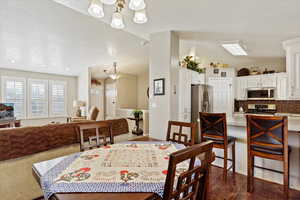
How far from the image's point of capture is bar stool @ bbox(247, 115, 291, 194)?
1.85 meters

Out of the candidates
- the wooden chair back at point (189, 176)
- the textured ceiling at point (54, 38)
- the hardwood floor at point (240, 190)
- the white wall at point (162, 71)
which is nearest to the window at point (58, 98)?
the textured ceiling at point (54, 38)

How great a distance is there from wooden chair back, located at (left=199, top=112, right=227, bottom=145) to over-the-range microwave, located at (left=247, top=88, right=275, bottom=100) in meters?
3.42

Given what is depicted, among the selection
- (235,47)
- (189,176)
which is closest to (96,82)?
(235,47)

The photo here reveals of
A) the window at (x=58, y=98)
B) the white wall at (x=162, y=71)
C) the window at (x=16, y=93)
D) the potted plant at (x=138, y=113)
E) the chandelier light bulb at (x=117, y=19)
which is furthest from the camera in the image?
the window at (x=58, y=98)

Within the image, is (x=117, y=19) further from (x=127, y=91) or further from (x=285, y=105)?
(x=127, y=91)

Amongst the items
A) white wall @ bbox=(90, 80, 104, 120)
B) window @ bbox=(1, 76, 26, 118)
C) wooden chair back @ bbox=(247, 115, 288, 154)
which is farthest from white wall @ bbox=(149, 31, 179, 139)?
window @ bbox=(1, 76, 26, 118)

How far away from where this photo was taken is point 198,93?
12.7 ft

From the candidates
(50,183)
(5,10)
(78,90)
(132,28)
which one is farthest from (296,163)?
(78,90)

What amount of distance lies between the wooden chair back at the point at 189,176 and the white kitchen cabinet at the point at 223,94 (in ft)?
15.8

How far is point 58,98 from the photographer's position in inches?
303

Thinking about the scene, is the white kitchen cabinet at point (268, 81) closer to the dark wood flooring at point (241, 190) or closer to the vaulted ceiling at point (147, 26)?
the vaulted ceiling at point (147, 26)

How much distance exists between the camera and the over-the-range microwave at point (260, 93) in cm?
471

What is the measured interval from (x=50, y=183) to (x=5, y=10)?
2.81m

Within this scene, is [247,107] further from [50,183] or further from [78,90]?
[78,90]
